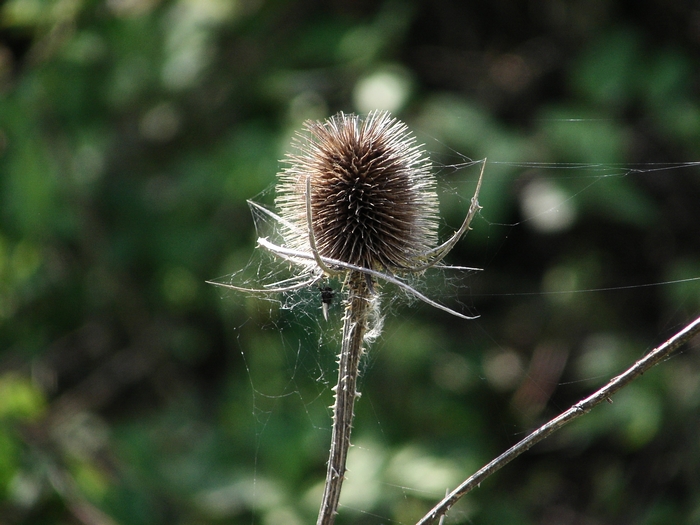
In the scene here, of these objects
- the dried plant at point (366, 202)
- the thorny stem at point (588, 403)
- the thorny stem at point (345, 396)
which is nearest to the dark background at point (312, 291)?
the dried plant at point (366, 202)

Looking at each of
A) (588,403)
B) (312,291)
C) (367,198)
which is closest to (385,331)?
(312,291)

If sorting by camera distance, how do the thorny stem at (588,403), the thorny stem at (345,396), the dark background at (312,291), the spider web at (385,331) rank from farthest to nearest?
the dark background at (312,291) → the spider web at (385,331) → the thorny stem at (345,396) → the thorny stem at (588,403)

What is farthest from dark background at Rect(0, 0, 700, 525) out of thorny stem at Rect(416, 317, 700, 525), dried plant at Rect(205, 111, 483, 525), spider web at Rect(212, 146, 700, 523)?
thorny stem at Rect(416, 317, 700, 525)

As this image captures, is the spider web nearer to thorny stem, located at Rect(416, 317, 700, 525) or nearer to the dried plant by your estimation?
the dried plant

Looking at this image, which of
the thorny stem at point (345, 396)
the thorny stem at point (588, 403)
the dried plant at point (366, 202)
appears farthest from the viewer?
the dried plant at point (366, 202)

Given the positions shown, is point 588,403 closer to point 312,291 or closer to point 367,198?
point 367,198

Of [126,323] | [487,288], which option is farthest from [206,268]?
A: [487,288]

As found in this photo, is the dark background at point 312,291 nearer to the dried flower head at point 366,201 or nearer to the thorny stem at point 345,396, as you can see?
the dried flower head at point 366,201
